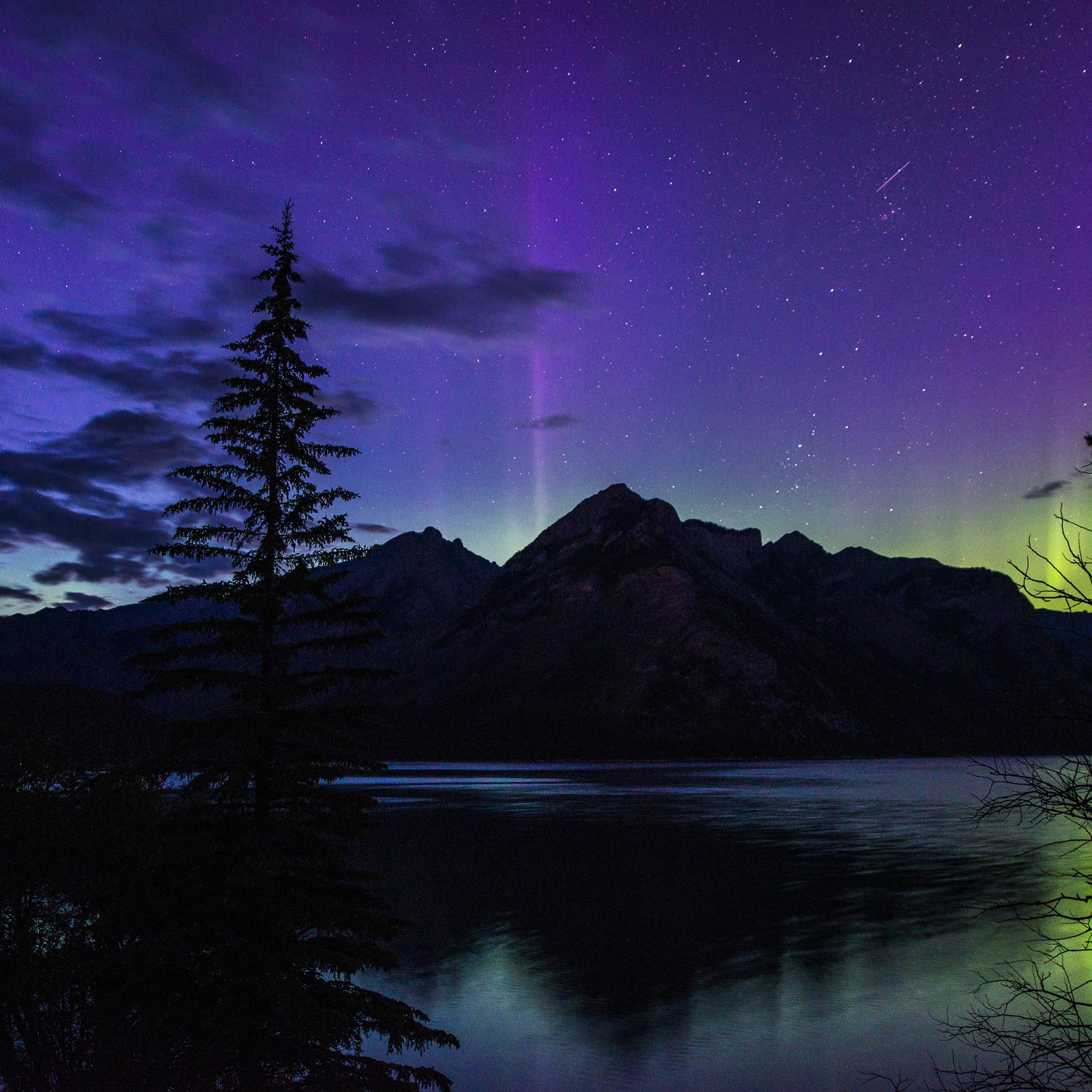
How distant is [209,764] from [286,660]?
2.38 meters

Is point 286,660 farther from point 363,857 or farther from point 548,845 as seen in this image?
point 548,845

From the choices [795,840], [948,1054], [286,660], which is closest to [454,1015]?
[948,1054]

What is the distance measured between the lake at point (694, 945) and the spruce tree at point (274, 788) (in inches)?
419

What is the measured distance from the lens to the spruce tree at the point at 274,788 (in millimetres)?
17047

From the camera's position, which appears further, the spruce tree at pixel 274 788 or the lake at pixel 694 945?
the lake at pixel 694 945

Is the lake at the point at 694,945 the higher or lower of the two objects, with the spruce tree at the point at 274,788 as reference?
lower

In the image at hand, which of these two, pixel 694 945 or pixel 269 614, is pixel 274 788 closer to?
pixel 269 614

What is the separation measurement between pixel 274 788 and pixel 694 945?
30208 mm

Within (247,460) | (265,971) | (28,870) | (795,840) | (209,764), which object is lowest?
(795,840)

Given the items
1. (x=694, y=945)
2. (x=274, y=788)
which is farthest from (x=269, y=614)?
(x=694, y=945)

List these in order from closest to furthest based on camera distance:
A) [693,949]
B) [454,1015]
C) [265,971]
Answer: [265,971], [454,1015], [693,949]

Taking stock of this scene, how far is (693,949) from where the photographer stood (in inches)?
1660

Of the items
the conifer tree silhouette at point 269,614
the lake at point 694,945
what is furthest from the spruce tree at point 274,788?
the lake at point 694,945

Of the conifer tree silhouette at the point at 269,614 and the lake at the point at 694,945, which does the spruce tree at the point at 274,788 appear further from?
the lake at the point at 694,945
